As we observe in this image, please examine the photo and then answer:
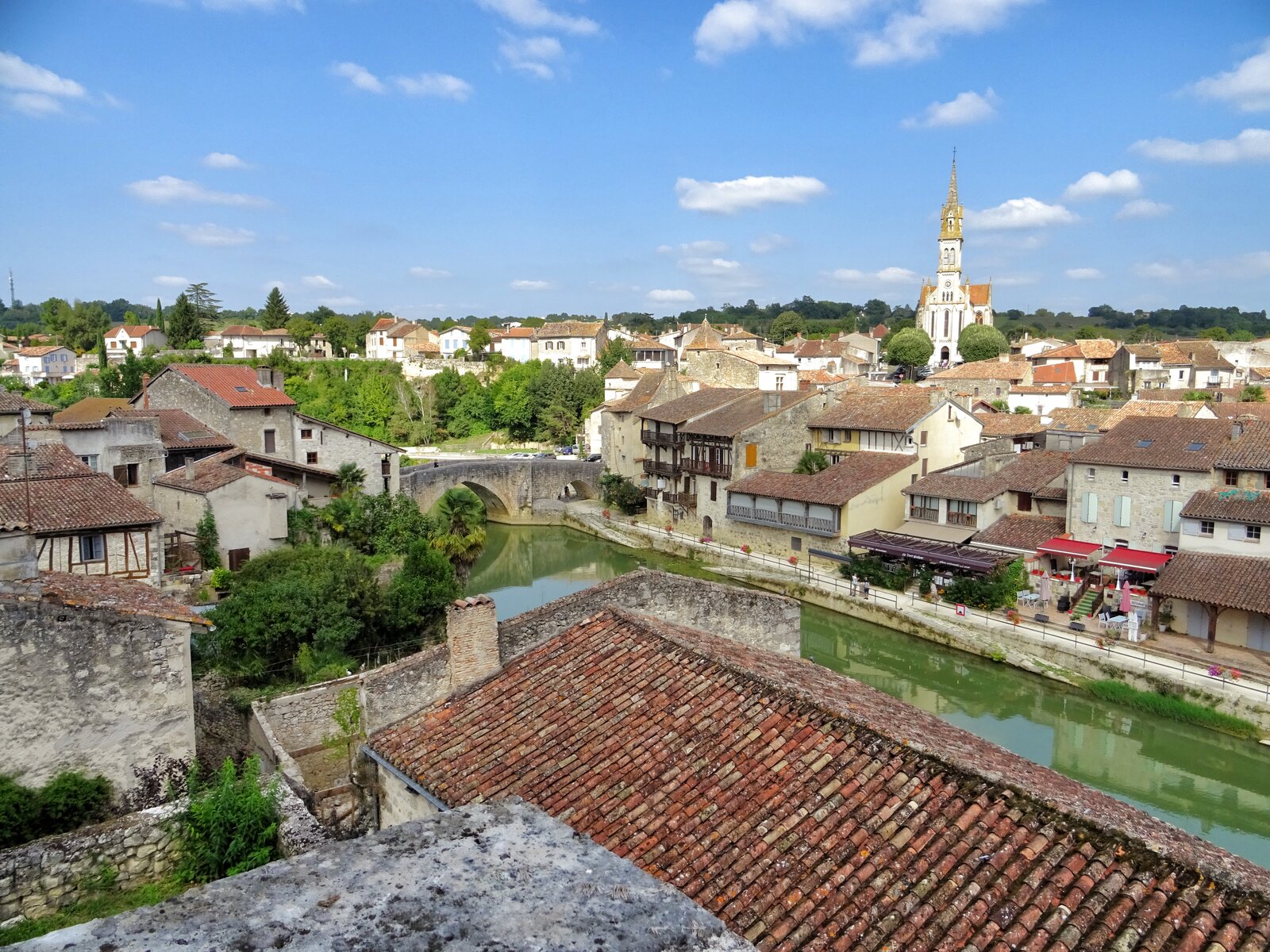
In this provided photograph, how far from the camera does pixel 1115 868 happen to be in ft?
18.7

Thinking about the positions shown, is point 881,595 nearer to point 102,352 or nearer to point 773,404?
point 773,404

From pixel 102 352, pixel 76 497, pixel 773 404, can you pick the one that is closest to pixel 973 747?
pixel 76 497

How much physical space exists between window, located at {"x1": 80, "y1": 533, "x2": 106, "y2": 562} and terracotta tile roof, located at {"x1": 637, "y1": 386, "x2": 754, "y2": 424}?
2796cm

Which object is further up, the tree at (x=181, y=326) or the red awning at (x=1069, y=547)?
the tree at (x=181, y=326)

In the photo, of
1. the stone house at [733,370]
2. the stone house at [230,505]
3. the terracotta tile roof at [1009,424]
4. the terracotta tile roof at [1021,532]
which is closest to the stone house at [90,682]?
the stone house at [230,505]

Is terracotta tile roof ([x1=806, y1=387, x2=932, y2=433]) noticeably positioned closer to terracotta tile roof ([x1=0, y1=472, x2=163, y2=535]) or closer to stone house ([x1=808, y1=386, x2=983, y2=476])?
stone house ([x1=808, y1=386, x2=983, y2=476])

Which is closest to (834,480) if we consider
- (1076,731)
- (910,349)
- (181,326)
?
(1076,731)

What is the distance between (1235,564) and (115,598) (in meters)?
24.9

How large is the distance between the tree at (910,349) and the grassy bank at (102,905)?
266 feet

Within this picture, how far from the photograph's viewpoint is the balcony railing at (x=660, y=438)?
41.3 m

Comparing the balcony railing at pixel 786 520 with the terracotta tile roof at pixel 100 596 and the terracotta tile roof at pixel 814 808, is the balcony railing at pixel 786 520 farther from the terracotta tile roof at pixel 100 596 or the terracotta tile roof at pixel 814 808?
the terracotta tile roof at pixel 100 596

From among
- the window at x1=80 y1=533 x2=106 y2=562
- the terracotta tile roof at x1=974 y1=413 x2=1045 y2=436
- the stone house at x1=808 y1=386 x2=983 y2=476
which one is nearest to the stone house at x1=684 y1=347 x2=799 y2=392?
the terracotta tile roof at x1=974 y1=413 x2=1045 y2=436

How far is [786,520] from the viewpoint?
34344mm

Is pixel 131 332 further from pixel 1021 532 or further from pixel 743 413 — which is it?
pixel 1021 532
